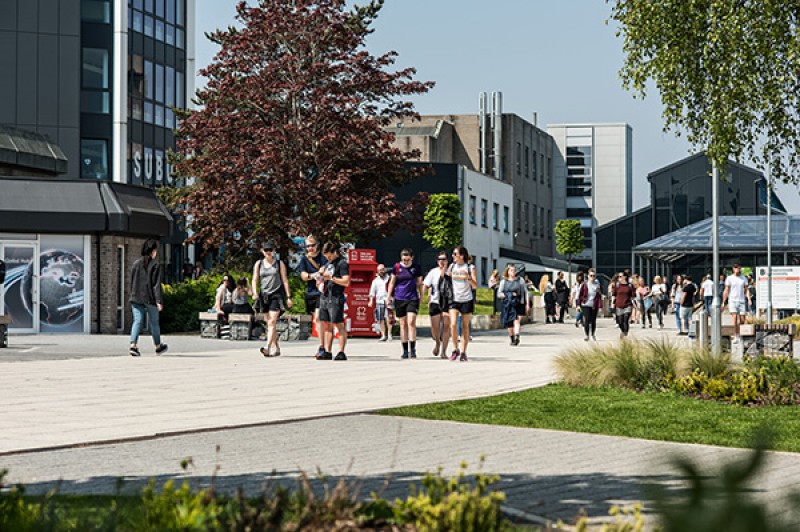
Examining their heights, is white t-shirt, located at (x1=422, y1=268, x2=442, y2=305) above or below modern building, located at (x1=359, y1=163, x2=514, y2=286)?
below

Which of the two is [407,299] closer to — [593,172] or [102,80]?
[102,80]

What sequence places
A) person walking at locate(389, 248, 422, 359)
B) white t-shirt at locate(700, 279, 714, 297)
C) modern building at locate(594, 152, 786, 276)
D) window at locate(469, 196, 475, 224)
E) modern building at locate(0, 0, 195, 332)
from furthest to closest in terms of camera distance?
modern building at locate(594, 152, 786, 276)
window at locate(469, 196, 475, 224)
modern building at locate(0, 0, 195, 332)
white t-shirt at locate(700, 279, 714, 297)
person walking at locate(389, 248, 422, 359)

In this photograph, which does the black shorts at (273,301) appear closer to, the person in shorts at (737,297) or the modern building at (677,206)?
the person in shorts at (737,297)

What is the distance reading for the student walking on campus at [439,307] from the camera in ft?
73.8

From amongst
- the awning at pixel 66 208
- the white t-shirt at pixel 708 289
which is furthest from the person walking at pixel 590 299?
the awning at pixel 66 208

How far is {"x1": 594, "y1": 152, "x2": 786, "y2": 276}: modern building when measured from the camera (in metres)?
83.8

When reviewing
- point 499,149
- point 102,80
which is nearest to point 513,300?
point 102,80

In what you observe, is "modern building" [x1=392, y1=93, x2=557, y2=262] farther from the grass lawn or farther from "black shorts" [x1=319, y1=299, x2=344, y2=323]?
the grass lawn

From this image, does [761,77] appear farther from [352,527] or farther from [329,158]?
[329,158]

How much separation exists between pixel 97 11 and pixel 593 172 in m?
68.6

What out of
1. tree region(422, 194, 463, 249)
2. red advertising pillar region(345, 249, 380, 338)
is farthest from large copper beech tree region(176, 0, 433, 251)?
tree region(422, 194, 463, 249)

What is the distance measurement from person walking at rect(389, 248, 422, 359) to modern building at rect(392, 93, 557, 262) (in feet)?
181

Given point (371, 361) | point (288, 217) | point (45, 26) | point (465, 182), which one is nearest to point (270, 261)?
point (371, 361)

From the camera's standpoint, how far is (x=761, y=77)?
659 inches
